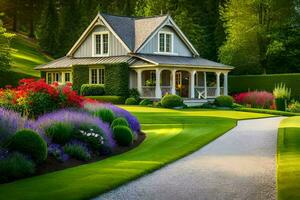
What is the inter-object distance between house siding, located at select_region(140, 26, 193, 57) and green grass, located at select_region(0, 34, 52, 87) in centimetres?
1262

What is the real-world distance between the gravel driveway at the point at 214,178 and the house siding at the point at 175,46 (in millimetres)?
27014

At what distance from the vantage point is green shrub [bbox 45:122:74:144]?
14148 millimetres

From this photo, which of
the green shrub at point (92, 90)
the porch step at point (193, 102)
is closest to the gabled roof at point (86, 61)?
the green shrub at point (92, 90)

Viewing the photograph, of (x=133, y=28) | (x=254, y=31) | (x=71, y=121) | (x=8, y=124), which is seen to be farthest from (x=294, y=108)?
(x=8, y=124)

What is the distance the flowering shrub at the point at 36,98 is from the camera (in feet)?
55.5

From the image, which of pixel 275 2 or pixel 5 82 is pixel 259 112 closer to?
pixel 275 2

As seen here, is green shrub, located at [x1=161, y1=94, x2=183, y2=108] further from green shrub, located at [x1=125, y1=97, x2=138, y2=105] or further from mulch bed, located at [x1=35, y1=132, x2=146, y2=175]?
mulch bed, located at [x1=35, y1=132, x2=146, y2=175]

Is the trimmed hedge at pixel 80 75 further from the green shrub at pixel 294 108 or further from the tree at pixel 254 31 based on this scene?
the green shrub at pixel 294 108

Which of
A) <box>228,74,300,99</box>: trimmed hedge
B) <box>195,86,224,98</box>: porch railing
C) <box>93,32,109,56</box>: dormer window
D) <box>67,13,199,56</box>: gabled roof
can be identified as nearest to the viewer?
<box>67,13,199,56</box>: gabled roof

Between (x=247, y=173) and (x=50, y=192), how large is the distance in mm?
4534

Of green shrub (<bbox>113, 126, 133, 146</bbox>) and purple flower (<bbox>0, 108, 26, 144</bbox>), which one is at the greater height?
purple flower (<bbox>0, 108, 26, 144</bbox>)

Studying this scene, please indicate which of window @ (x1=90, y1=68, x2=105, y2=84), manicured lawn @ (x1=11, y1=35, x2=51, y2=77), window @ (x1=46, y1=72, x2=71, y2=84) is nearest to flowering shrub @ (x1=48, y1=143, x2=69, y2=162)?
window @ (x1=90, y1=68, x2=105, y2=84)

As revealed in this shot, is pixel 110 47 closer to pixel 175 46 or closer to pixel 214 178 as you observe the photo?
pixel 175 46

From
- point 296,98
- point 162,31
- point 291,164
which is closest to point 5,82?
point 162,31
